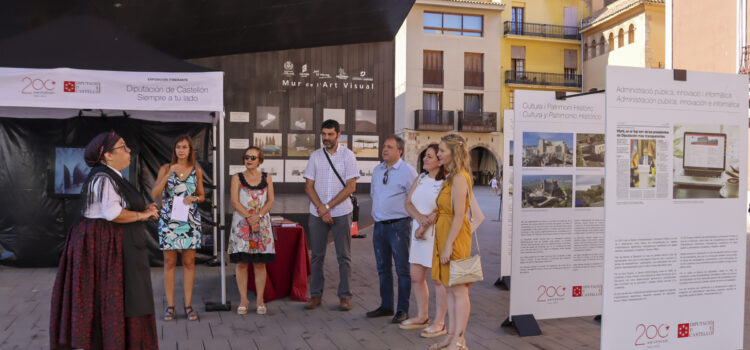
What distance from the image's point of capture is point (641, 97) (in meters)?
3.60

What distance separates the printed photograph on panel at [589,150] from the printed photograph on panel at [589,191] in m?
0.12

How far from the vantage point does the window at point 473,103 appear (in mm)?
37375

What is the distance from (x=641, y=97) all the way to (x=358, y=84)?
1714 cm

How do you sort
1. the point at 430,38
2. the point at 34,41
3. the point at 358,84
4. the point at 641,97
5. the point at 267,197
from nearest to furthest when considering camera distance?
the point at 641,97 < the point at 267,197 < the point at 34,41 < the point at 358,84 < the point at 430,38

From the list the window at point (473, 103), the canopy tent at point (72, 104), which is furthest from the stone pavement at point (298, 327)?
the window at point (473, 103)

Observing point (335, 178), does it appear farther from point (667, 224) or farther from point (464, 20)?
point (464, 20)

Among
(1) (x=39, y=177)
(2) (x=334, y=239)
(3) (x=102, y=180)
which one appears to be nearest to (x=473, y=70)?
(1) (x=39, y=177)

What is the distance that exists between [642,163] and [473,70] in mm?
34313

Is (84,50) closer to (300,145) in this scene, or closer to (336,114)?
(300,145)

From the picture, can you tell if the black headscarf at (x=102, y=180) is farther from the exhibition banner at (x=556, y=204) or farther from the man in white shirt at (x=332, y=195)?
the exhibition banner at (x=556, y=204)

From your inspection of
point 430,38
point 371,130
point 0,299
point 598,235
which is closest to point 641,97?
point 598,235

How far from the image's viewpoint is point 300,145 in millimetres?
20344

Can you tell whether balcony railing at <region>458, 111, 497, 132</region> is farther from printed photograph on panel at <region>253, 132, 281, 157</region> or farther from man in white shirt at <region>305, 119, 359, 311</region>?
man in white shirt at <region>305, 119, 359, 311</region>

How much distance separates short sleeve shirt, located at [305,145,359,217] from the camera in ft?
17.7
